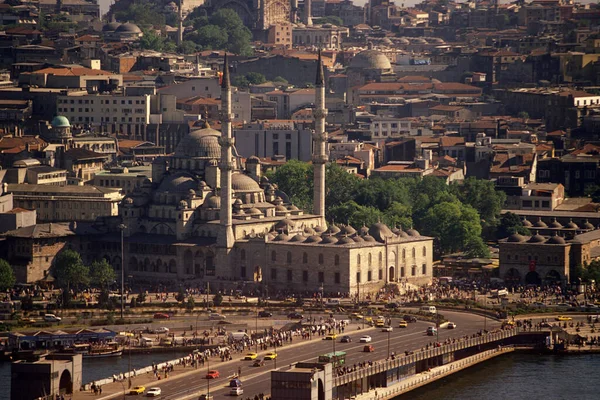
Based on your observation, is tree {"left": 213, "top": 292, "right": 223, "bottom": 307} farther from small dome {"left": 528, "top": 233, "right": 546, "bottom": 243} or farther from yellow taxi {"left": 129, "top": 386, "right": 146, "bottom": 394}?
yellow taxi {"left": 129, "top": 386, "right": 146, "bottom": 394}

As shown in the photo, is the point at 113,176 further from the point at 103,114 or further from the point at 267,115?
the point at 267,115

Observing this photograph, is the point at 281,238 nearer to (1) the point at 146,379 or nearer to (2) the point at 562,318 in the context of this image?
(2) the point at 562,318

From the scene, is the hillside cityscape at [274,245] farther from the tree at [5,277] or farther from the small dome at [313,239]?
the small dome at [313,239]

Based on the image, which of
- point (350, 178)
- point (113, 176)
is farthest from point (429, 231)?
point (113, 176)

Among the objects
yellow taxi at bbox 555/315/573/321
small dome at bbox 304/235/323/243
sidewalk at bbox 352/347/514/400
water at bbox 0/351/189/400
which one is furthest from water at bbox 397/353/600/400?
small dome at bbox 304/235/323/243

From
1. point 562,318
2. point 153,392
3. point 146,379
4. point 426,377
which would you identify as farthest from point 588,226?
point 153,392
